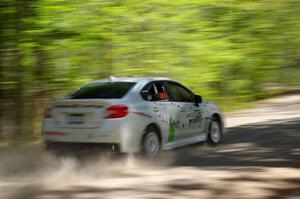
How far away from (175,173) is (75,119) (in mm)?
2077

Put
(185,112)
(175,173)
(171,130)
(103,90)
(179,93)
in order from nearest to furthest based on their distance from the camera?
(175,173), (103,90), (171,130), (185,112), (179,93)

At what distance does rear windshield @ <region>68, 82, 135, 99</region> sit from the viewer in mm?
9421

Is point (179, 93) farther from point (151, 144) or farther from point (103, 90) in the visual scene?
point (103, 90)

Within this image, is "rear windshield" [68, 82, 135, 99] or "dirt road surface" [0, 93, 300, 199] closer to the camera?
"dirt road surface" [0, 93, 300, 199]

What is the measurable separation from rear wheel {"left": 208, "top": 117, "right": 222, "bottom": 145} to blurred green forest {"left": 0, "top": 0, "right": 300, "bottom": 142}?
9.88 feet

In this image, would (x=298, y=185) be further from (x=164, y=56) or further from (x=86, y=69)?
(x=164, y=56)

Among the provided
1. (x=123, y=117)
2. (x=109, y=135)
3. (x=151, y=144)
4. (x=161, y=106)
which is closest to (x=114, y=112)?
(x=123, y=117)

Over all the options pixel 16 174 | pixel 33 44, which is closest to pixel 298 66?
pixel 33 44

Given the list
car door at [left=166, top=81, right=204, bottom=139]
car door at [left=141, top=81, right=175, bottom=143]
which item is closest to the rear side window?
car door at [left=166, top=81, right=204, bottom=139]

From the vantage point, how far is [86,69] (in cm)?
1305

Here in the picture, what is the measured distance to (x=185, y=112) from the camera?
35.2 ft

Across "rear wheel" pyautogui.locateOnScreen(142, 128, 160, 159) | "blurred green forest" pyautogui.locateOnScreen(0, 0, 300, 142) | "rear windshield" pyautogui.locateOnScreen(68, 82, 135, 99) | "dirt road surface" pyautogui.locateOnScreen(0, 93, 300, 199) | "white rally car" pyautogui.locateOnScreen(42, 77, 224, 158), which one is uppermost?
"blurred green forest" pyautogui.locateOnScreen(0, 0, 300, 142)

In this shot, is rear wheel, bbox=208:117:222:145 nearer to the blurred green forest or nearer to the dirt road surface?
the dirt road surface

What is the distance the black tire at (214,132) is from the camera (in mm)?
11695
